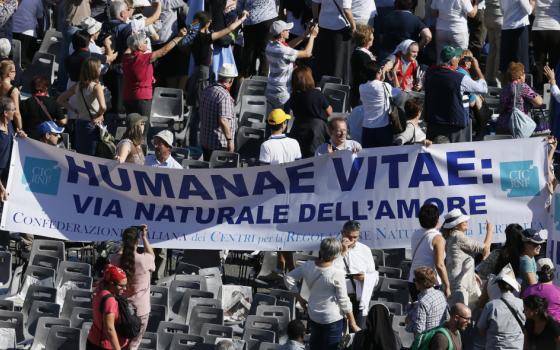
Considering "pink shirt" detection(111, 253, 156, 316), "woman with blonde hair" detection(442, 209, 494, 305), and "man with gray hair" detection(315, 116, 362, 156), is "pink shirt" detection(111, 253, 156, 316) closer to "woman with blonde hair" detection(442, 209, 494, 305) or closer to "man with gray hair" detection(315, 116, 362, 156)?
"man with gray hair" detection(315, 116, 362, 156)

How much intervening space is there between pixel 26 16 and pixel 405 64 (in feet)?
18.8

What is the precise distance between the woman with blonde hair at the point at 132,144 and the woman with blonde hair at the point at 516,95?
13.5ft

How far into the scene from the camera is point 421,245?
15.4 meters

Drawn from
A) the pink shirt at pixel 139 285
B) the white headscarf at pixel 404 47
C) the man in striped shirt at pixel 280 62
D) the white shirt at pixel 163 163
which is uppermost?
the white headscarf at pixel 404 47

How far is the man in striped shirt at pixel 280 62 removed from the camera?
2006 centimetres

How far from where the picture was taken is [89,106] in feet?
63.7

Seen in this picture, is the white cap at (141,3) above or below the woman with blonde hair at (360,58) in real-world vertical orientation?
above

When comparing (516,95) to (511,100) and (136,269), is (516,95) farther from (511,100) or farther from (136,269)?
(136,269)

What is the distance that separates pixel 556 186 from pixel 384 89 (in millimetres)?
3092

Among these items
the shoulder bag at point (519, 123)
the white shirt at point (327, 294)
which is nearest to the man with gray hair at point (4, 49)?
the shoulder bag at point (519, 123)

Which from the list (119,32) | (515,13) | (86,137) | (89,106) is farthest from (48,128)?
(515,13)

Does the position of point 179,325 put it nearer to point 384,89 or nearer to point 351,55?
point 384,89

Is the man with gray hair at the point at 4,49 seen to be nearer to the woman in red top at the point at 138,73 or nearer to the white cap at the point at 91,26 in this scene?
the white cap at the point at 91,26

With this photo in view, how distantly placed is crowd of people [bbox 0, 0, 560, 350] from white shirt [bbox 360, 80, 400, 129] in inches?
0.6
